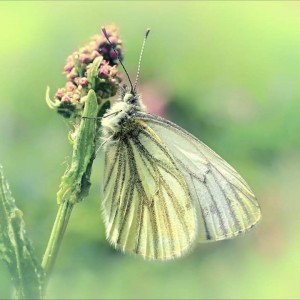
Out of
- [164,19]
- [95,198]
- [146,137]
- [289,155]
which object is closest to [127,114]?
[146,137]

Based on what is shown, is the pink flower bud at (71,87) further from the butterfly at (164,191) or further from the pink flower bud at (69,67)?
the butterfly at (164,191)

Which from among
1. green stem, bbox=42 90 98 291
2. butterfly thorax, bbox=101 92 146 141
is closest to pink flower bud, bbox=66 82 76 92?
green stem, bbox=42 90 98 291

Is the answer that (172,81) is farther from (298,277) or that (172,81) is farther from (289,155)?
(298,277)

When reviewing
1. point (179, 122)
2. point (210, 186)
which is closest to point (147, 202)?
point (210, 186)

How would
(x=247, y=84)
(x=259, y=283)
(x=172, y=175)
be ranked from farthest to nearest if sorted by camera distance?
1. (x=247, y=84)
2. (x=259, y=283)
3. (x=172, y=175)

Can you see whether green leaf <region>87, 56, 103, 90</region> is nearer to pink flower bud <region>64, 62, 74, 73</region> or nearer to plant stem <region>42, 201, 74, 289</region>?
pink flower bud <region>64, 62, 74, 73</region>

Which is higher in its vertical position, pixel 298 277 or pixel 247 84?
pixel 247 84

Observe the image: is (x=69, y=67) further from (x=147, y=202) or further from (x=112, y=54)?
(x=147, y=202)
